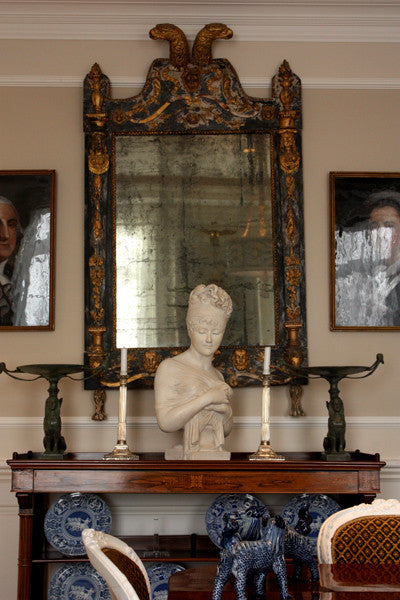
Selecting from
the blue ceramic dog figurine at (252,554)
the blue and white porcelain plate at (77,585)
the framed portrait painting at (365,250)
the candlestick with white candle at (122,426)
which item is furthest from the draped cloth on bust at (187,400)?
the blue ceramic dog figurine at (252,554)

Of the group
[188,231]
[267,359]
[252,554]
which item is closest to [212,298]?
[267,359]

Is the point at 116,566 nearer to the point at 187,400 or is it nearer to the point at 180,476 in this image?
the point at 180,476

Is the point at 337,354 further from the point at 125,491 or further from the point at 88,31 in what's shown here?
the point at 88,31

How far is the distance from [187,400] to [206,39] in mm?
2306

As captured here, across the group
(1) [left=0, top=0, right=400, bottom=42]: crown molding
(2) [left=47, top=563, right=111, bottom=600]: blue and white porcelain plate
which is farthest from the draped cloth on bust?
(1) [left=0, top=0, right=400, bottom=42]: crown molding

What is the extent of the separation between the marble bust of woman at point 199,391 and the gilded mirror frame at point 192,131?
448 mm

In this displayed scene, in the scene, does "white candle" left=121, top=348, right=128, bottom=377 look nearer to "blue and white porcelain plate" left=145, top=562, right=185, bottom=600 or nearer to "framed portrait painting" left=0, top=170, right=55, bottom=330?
"framed portrait painting" left=0, top=170, right=55, bottom=330

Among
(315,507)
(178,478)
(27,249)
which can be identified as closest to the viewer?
(178,478)

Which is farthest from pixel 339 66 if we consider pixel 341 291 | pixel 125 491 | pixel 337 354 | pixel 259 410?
pixel 125 491

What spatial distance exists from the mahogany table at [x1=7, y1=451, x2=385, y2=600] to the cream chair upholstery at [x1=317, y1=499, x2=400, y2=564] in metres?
1.16

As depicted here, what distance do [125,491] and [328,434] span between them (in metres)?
1.19

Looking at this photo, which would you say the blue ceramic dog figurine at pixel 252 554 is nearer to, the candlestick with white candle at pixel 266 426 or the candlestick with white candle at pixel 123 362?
the candlestick with white candle at pixel 266 426

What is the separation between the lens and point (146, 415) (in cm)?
526

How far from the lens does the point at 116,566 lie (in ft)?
8.37
